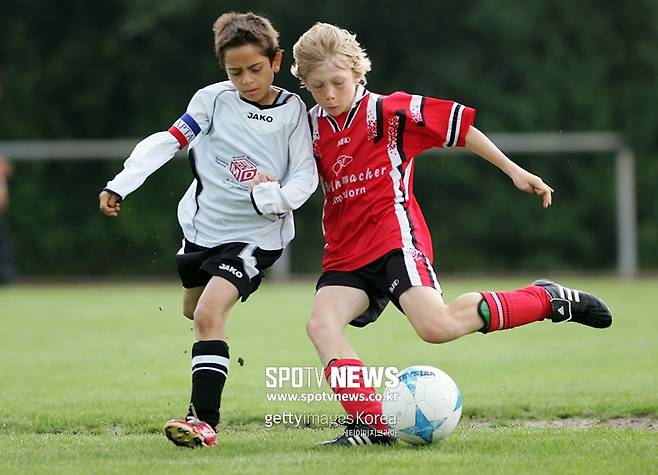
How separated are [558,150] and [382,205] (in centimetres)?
1528

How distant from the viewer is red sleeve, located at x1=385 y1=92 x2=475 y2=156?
5.11 m

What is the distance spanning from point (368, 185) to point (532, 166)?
1521 cm

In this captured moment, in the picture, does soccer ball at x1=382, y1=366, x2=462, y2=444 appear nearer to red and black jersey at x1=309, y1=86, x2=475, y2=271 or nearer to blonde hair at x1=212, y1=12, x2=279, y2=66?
red and black jersey at x1=309, y1=86, x2=475, y2=271

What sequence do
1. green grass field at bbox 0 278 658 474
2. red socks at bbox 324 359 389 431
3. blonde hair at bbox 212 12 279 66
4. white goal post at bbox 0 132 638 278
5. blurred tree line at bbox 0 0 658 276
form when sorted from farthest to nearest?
blurred tree line at bbox 0 0 658 276 < white goal post at bbox 0 132 638 278 < blonde hair at bbox 212 12 279 66 < red socks at bbox 324 359 389 431 < green grass field at bbox 0 278 658 474

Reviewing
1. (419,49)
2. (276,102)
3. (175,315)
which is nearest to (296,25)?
(419,49)

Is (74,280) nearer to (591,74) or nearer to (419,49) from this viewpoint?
(419,49)

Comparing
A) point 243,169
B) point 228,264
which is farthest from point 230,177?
point 228,264

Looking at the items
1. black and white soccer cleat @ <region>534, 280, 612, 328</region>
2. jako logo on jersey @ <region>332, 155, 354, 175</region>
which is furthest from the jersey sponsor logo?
black and white soccer cleat @ <region>534, 280, 612, 328</region>

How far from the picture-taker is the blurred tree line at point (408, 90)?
64.4ft

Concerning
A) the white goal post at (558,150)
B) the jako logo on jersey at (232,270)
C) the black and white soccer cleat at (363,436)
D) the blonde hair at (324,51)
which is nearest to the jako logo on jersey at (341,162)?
the blonde hair at (324,51)

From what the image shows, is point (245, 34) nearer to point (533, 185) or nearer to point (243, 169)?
point (243, 169)

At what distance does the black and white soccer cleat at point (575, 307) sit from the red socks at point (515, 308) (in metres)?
0.04

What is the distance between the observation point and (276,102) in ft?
16.8

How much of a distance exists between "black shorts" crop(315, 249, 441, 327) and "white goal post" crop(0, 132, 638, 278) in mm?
13753
